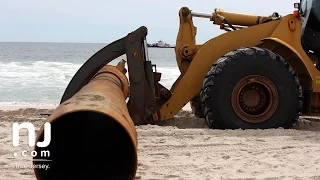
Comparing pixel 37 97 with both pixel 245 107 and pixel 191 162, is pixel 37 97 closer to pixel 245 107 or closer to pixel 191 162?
pixel 245 107

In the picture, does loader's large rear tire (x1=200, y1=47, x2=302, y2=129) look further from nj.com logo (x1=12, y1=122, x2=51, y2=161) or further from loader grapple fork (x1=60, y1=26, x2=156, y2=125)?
nj.com logo (x1=12, y1=122, x2=51, y2=161)

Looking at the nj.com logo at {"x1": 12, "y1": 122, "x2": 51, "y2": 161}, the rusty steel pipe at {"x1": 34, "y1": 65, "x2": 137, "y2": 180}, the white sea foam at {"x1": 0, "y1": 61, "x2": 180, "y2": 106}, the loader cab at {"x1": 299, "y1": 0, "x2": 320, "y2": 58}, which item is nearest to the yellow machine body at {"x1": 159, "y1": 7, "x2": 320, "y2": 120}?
the loader cab at {"x1": 299, "y1": 0, "x2": 320, "y2": 58}

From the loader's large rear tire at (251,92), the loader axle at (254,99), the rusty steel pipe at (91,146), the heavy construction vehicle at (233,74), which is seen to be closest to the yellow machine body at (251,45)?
the heavy construction vehicle at (233,74)

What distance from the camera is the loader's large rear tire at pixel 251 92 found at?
6305 millimetres

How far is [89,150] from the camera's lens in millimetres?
3219

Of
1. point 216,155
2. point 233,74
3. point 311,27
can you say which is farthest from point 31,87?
point 216,155

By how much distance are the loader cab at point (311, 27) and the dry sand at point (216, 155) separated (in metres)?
1.48

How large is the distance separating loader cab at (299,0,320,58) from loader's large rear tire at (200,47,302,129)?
0.98 meters

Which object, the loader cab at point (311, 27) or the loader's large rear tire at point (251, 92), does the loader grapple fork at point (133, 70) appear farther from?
the loader cab at point (311, 27)

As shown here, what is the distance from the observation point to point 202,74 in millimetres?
6699

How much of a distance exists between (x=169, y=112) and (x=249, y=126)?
105cm

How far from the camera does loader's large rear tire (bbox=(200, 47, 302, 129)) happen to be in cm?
630

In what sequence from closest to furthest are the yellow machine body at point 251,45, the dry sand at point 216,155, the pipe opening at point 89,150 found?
the pipe opening at point 89,150
the dry sand at point 216,155
the yellow machine body at point 251,45

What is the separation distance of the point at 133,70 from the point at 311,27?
107 inches
